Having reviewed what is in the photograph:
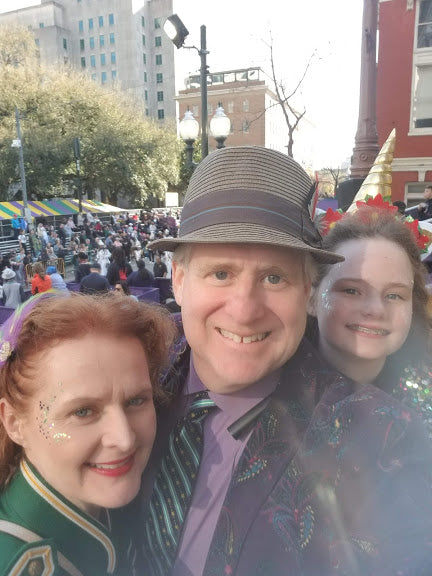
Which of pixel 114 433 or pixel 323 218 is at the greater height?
pixel 323 218

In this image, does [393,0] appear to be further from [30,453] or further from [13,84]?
[13,84]

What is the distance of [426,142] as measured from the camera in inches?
555

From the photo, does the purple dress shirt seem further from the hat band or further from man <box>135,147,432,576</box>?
the hat band

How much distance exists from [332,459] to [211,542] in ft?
1.25

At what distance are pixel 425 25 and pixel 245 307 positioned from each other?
16111 millimetres

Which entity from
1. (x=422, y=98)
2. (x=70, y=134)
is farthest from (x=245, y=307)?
(x=70, y=134)

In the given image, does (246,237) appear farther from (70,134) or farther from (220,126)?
(70,134)

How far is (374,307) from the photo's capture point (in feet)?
5.05

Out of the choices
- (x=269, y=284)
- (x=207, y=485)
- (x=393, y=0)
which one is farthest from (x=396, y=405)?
(x=393, y=0)

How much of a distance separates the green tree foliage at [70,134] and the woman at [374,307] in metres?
27.6

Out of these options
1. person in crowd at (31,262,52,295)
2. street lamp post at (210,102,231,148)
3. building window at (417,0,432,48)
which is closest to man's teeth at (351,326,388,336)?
person in crowd at (31,262,52,295)

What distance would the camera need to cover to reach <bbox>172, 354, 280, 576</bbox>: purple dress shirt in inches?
46.2

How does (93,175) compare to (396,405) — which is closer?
(396,405)

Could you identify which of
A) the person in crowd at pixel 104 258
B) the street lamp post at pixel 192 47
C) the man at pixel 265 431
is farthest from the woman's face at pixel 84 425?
the person in crowd at pixel 104 258
